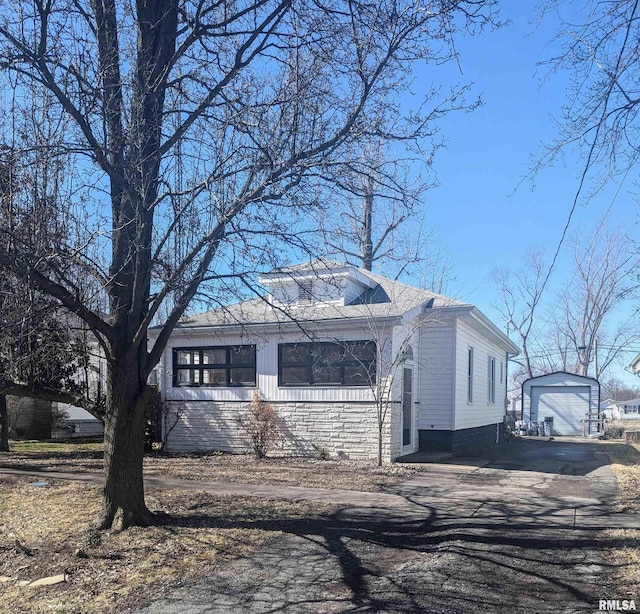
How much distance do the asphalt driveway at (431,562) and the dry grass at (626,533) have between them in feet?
0.33

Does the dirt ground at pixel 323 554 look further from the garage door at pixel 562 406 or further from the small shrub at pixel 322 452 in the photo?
the garage door at pixel 562 406

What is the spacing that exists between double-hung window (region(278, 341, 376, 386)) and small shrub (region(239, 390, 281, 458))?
819 mm

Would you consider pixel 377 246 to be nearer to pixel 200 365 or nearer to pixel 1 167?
pixel 200 365

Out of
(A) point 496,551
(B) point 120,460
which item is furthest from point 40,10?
(A) point 496,551

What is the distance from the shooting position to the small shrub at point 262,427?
13781 millimetres

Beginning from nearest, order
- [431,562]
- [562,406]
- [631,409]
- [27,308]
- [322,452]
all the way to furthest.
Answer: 1. [431,562]
2. [27,308]
3. [322,452]
4. [562,406]
5. [631,409]

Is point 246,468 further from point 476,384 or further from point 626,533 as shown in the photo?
point 476,384

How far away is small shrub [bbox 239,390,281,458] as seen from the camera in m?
13.8

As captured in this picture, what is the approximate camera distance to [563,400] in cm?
2675

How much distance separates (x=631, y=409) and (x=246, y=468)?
6466 centimetres

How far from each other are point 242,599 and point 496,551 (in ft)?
8.37

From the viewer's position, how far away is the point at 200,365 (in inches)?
619

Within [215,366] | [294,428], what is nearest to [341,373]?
[294,428]

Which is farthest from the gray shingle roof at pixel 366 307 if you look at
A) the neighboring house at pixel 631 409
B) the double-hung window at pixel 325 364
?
the neighboring house at pixel 631 409
